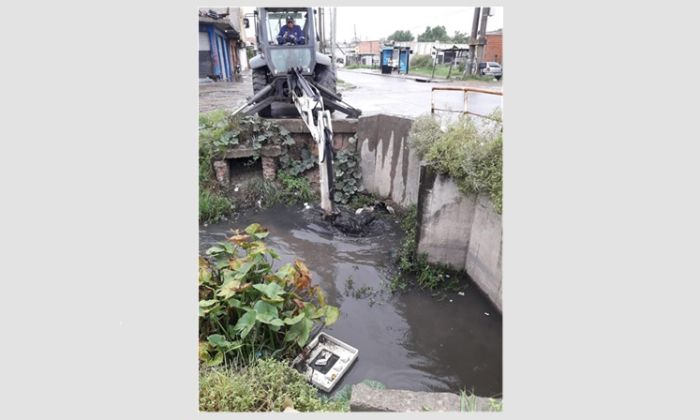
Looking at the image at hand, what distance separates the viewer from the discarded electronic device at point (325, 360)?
3.54 metres

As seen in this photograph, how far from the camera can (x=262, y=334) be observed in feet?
12.0

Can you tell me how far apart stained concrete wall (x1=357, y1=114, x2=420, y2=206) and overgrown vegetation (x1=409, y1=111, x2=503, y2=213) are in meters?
1.23

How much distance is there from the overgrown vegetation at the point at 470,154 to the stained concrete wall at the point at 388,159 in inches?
48.3

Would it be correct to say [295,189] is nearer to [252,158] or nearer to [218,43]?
[252,158]

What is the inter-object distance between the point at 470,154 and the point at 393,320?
205cm

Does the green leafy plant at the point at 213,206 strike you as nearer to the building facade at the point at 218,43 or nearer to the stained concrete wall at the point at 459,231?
the stained concrete wall at the point at 459,231

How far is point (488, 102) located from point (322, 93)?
5.21 meters

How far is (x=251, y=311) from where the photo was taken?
3.39 m

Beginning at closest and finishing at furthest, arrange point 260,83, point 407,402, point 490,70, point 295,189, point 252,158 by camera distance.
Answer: point 407,402, point 295,189, point 252,158, point 260,83, point 490,70

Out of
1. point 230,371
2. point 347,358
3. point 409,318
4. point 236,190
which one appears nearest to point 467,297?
point 409,318

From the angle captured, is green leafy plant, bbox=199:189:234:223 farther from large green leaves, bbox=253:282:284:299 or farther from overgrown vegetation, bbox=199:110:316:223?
large green leaves, bbox=253:282:284:299

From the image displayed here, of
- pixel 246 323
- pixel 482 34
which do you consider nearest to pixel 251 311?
pixel 246 323

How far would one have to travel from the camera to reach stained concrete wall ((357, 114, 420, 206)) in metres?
6.86

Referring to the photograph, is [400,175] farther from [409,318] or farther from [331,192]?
[409,318]
